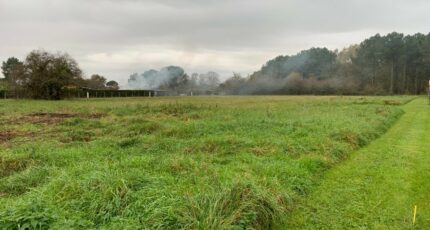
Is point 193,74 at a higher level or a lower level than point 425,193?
higher

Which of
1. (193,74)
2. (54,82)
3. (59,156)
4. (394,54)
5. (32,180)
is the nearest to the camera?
(32,180)

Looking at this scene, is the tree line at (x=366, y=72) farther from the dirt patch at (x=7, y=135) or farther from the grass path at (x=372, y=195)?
the dirt patch at (x=7, y=135)

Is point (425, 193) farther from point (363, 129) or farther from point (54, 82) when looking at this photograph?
point (54, 82)

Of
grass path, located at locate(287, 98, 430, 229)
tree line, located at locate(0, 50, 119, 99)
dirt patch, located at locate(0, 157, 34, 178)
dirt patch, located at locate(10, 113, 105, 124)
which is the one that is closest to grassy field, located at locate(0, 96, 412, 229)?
dirt patch, located at locate(0, 157, 34, 178)

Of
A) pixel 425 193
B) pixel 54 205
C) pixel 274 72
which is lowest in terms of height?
pixel 425 193

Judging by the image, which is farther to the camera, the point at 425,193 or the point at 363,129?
the point at 363,129

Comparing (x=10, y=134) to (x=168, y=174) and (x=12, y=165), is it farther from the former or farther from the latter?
(x=168, y=174)

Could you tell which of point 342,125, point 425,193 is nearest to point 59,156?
point 425,193

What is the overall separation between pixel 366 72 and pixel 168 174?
7243 cm

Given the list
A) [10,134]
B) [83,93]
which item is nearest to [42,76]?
[83,93]

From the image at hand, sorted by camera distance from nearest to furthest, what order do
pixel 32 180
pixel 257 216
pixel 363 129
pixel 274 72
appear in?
1. pixel 257 216
2. pixel 32 180
3. pixel 363 129
4. pixel 274 72

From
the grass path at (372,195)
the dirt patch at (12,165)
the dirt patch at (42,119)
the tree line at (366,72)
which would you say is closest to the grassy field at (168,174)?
the dirt patch at (12,165)

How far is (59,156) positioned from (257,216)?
4.97m

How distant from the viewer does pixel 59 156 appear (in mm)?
7863
